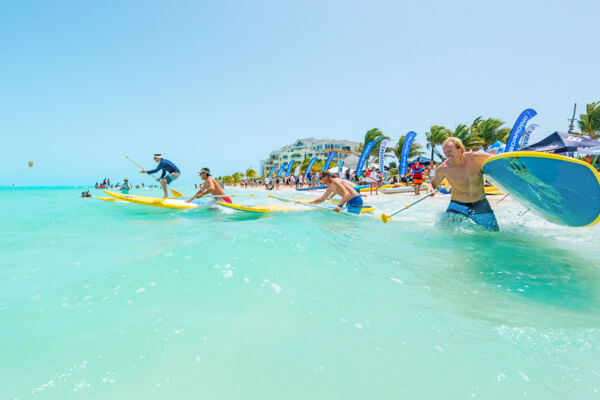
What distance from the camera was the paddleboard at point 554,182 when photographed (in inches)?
113

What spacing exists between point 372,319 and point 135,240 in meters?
4.86

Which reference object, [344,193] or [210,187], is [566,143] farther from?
[210,187]

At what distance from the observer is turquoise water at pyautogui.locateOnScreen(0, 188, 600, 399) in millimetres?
1429

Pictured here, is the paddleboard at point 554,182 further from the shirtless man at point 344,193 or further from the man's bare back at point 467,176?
the shirtless man at point 344,193

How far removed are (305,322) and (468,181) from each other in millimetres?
3942

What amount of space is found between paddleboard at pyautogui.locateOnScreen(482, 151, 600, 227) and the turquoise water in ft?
1.94

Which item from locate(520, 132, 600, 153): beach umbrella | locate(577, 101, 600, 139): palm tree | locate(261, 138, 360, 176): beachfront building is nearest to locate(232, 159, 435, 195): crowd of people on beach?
locate(520, 132, 600, 153): beach umbrella

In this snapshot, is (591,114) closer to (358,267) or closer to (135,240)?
(358,267)

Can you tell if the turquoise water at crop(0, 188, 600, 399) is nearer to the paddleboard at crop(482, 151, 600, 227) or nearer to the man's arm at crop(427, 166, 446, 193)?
the paddleboard at crop(482, 151, 600, 227)

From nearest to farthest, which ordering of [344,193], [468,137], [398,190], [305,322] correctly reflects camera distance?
[305,322]
[344,193]
[398,190]
[468,137]

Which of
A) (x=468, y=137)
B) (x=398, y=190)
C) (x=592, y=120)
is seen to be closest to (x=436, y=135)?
(x=468, y=137)

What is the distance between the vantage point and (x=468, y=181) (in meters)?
4.45

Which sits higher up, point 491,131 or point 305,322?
point 491,131

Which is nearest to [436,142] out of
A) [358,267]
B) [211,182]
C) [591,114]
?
[591,114]
